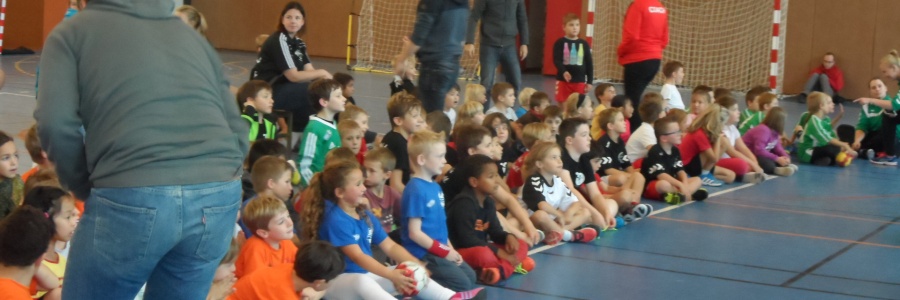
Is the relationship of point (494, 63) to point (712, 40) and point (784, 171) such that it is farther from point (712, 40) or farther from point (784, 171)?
point (712, 40)

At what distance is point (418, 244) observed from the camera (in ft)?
17.2

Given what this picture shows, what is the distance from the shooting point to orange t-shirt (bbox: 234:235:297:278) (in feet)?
14.9

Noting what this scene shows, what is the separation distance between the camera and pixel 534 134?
7359 millimetres

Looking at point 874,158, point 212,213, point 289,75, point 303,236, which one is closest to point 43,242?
point 212,213

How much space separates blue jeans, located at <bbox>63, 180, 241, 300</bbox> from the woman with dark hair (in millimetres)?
5373

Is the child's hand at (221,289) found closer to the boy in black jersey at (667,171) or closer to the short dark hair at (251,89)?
the short dark hair at (251,89)

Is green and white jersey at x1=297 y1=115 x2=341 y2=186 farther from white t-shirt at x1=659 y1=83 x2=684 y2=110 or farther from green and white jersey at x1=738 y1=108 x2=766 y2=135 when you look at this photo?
green and white jersey at x1=738 y1=108 x2=766 y2=135

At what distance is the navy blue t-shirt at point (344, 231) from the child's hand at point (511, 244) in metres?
0.90

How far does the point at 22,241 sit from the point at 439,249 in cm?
211

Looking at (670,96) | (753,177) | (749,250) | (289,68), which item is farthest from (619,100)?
(749,250)

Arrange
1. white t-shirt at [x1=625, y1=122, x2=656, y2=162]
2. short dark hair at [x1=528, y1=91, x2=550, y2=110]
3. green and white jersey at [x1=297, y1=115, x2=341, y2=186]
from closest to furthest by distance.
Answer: green and white jersey at [x1=297, y1=115, x2=341, y2=186] < white t-shirt at [x1=625, y1=122, x2=656, y2=162] < short dark hair at [x1=528, y1=91, x2=550, y2=110]

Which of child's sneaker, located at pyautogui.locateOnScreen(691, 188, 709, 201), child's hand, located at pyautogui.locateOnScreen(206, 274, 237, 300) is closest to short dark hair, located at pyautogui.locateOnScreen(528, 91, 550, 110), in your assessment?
child's sneaker, located at pyautogui.locateOnScreen(691, 188, 709, 201)

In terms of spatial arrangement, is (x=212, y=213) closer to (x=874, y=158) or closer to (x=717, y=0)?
(x=874, y=158)

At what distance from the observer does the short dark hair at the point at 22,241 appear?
3552mm
